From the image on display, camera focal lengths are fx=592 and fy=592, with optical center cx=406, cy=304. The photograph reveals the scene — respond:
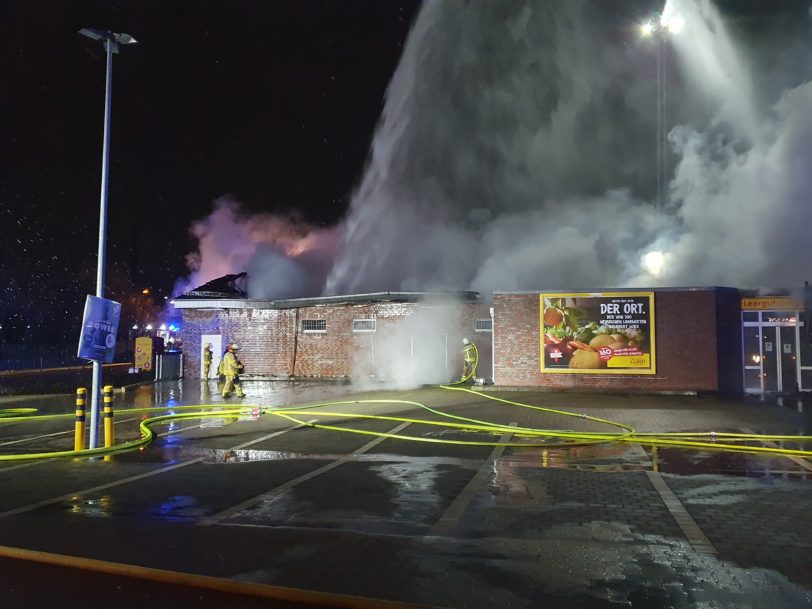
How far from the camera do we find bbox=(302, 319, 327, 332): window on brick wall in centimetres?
2152

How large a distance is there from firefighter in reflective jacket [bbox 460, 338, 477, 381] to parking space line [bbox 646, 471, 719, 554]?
11.7m

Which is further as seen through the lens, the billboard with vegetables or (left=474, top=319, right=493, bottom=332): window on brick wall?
(left=474, top=319, right=493, bottom=332): window on brick wall

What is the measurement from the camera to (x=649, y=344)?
1642 centimetres

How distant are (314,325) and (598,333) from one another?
10.1m

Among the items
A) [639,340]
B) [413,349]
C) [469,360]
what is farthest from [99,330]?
[639,340]

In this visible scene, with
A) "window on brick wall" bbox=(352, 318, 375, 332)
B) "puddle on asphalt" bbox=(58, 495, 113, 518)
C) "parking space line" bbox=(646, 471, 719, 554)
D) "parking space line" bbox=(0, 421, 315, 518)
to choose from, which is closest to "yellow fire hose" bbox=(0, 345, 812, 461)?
"parking space line" bbox=(0, 421, 315, 518)

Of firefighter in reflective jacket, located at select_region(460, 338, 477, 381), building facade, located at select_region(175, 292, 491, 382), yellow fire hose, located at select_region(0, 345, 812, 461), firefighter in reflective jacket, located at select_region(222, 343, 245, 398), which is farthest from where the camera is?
building facade, located at select_region(175, 292, 491, 382)

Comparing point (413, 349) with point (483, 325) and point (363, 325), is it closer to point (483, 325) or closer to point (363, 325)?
point (363, 325)

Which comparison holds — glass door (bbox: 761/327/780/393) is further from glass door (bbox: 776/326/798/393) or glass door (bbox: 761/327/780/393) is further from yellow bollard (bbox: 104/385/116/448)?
yellow bollard (bbox: 104/385/116/448)

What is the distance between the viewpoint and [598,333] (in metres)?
16.7

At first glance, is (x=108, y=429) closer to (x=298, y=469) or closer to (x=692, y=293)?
(x=298, y=469)

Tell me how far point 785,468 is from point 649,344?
366 inches

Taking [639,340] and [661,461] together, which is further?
[639,340]

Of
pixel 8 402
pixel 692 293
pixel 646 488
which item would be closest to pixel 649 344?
pixel 692 293
